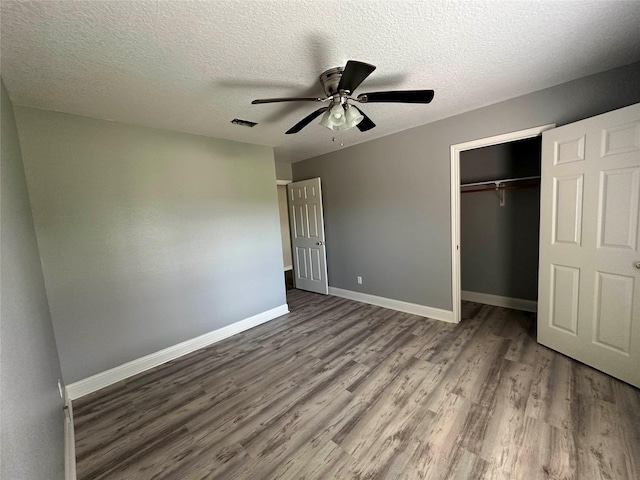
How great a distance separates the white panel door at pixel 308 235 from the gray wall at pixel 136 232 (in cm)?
112

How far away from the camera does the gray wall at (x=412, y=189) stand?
221 cm

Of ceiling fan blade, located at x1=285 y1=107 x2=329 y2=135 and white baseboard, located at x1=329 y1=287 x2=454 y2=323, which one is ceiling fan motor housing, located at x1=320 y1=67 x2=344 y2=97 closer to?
ceiling fan blade, located at x1=285 y1=107 x2=329 y2=135

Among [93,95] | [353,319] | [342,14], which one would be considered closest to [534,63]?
[342,14]

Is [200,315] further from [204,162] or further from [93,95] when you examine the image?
[93,95]

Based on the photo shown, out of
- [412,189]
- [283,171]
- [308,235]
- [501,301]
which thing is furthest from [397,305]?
[283,171]

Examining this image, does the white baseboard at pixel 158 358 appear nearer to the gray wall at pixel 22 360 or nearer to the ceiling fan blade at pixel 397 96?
the gray wall at pixel 22 360

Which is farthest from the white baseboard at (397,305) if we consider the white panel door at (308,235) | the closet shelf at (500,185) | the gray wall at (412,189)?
the closet shelf at (500,185)

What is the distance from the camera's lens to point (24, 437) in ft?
2.99

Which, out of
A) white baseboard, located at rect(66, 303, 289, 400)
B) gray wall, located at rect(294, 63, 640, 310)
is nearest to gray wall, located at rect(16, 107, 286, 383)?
white baseboard, located at rect(66, 303, 289, 400)

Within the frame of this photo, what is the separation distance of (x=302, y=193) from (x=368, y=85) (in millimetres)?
2636

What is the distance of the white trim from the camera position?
1.51m

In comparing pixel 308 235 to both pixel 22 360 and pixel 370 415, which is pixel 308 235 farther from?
pixel 22 360

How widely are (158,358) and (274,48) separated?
9.63 feet

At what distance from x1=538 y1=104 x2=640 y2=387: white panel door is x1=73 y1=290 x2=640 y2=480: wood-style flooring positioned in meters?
0.24
